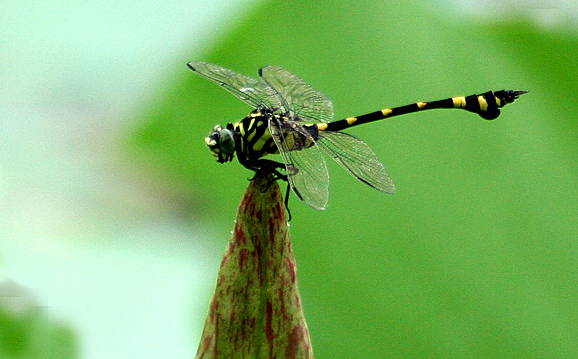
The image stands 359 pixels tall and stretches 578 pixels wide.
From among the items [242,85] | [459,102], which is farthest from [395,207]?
[242,85]

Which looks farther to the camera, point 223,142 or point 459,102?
point 459,102

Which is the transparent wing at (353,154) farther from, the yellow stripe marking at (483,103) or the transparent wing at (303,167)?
the yellow stripe marking at (483,103)

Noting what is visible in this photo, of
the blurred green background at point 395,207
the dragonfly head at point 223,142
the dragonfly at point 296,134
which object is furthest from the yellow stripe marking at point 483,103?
the dragonfly head at point 223,142

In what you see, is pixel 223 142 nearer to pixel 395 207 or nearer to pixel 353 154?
pixel 353 154

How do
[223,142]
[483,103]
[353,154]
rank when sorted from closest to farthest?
[223,142] → [353,154] → [483,103]

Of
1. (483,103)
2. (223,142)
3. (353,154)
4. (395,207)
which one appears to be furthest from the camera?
(395,207)

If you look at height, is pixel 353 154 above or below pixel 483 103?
below

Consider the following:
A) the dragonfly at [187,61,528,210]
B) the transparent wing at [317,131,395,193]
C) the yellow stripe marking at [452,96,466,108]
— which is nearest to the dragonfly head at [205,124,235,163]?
the dragonfly at [187,61,528,210]
